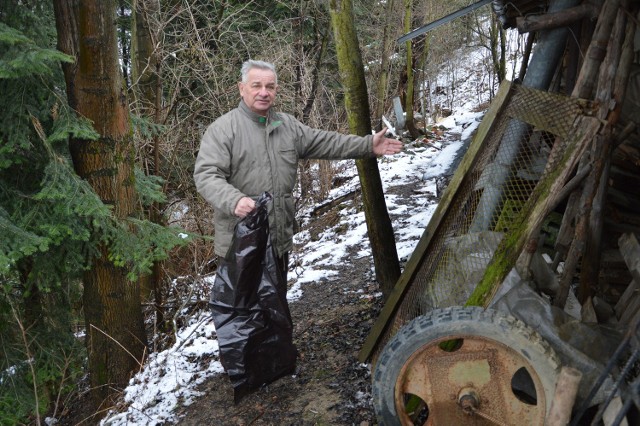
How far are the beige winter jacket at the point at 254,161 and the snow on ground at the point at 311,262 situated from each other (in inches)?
53.4

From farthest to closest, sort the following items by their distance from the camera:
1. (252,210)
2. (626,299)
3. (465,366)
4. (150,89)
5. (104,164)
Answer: (150,89) < (104,164) < (252,210) < (626,299) < (465,366)

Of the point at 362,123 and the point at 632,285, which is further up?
the point at 362,123

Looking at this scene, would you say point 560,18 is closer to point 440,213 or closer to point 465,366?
point 440,213

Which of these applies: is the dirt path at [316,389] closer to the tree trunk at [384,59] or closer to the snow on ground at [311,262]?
→ the snow on ground at [311,262]

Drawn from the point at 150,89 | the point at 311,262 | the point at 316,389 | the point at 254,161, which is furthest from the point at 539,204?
the point at 150,89

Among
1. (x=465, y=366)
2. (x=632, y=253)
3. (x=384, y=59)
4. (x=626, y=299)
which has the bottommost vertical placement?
(x=626, y=299)

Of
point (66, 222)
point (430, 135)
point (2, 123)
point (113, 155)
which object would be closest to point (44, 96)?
point (2, 123)

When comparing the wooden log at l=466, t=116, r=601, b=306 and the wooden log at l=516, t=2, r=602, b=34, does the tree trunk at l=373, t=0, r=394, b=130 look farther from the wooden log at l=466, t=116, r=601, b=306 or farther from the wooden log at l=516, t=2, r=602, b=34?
the wooden log at l=466, t=116, r=601, b=306

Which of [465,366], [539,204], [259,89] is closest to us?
[465,366]

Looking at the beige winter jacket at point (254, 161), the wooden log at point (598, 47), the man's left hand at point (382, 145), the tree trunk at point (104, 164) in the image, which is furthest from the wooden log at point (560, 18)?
the tree trunk at point (104, 164)

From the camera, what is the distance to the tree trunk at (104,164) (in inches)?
151

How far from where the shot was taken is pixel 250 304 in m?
3.46

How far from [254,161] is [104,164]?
145cm

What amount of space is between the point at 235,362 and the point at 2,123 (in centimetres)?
251
